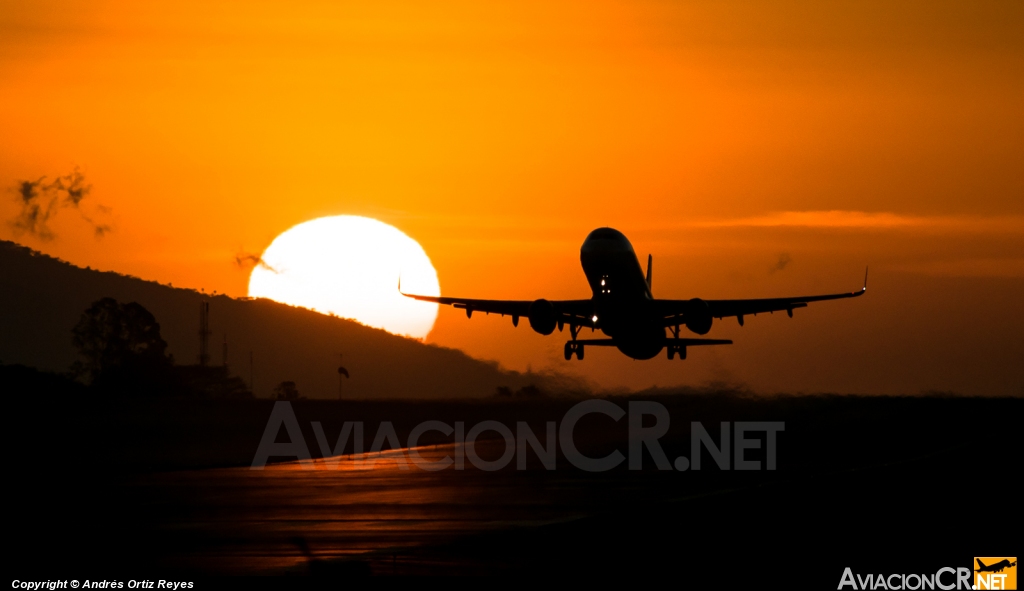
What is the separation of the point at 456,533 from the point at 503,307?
45.3 metres

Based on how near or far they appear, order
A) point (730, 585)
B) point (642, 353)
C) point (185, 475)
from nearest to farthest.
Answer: point (730, 585), point (185, 475), point (642, 353)

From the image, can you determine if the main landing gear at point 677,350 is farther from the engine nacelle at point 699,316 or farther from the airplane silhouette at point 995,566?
the airplane silhouette at point 995,566

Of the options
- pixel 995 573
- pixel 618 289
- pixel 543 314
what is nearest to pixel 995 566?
pixel 995 573

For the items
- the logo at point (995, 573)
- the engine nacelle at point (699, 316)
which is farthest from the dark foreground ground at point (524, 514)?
the engine nacelle at point (699, 316)

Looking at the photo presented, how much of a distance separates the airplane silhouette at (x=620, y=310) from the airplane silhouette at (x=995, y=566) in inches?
1757

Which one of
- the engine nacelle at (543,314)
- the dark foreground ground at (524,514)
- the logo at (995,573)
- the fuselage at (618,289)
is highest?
the fuselage at (618,289)

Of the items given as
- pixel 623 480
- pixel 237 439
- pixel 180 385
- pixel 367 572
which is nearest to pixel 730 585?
pixel 367 572

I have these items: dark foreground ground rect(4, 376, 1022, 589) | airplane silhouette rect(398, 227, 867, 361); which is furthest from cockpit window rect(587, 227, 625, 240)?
dark foreground ground rect(4, 376, 1022, 589)

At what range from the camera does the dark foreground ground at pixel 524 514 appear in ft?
88.3

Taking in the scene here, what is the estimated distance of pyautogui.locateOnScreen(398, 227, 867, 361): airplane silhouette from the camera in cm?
7125

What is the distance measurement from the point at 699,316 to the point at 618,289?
4.91 m

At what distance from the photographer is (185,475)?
54.0m

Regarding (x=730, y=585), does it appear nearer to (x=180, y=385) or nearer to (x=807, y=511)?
(x=807, y=511)

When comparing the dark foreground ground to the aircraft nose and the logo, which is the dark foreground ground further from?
the aircraft nose
